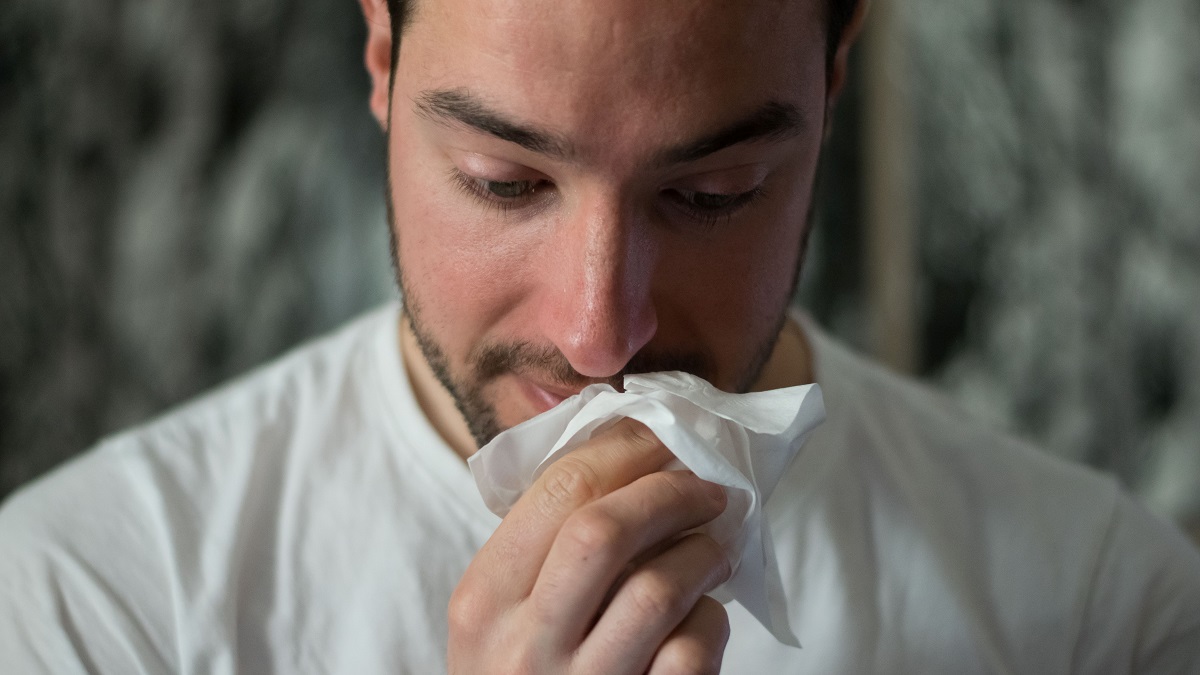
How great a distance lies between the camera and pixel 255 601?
0.89m

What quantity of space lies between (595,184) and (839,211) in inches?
36.8

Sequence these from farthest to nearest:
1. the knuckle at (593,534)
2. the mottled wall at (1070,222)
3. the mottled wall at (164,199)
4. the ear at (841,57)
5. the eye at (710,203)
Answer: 1. the mottled wall at (1070,222)
2. the mottled wall at (164,199)
3. the ear at (841,57)
4. the eye at (710,203)
5. the knuckle at (593,534)

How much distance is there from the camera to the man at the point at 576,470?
2.29ft

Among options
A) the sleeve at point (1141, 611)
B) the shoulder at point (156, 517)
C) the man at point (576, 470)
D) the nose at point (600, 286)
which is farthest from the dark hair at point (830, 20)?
the sleeve at point (1141, 611)

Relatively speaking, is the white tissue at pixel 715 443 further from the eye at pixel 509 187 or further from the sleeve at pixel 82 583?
the sleeve at pixel 82 583

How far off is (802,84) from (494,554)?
43 cm

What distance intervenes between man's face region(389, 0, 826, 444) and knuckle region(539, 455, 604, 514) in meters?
0.07

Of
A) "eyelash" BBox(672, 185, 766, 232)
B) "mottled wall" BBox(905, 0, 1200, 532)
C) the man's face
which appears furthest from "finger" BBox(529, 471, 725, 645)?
"mottled wall" BBox(905, 0, 1200, 532)

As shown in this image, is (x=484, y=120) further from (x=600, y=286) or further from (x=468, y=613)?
(x=468, y=613)

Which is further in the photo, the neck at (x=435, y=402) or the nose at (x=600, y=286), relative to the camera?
the neck at (x=435, y=402)

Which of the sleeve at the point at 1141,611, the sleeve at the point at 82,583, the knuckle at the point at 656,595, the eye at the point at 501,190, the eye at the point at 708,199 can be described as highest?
the eye at the point at 501,190

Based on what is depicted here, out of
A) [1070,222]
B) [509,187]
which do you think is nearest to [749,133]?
[509,187]

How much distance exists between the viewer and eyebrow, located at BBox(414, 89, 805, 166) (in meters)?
0.71

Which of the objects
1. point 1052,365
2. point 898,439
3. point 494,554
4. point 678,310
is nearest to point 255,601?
point 494,554
